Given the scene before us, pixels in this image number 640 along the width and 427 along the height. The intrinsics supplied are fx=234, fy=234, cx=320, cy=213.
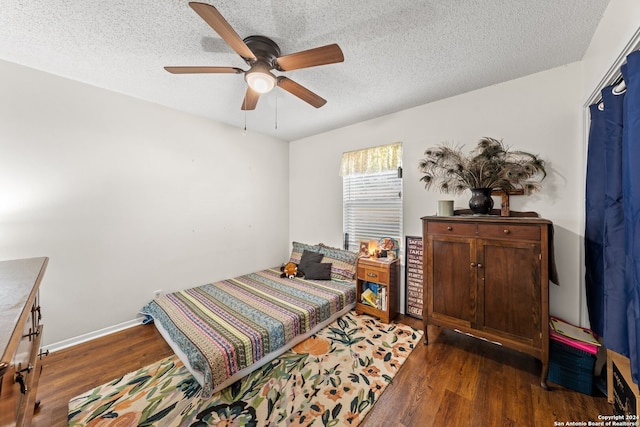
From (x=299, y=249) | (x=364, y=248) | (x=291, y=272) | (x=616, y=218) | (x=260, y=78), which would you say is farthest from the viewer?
(x=299, y=249)

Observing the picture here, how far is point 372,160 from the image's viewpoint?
323 centimetres

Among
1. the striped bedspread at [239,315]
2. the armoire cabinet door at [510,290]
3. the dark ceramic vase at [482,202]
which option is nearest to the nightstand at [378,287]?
the striped bedspread at [239,315]

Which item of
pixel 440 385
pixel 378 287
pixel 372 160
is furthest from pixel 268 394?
pixel 372 160

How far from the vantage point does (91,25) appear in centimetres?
159

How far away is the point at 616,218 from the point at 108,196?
4144 mm

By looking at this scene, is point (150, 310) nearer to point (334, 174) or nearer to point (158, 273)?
point (158, 273)

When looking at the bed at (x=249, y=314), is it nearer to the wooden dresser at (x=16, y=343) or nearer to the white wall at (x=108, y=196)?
the white wall at (x=108, y=196)

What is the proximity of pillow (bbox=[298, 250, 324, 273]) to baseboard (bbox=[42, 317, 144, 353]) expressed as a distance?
2.01 m

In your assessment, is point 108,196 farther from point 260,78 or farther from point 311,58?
point 311,58

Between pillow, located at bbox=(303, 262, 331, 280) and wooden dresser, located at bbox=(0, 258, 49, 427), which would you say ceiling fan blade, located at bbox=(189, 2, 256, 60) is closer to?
wooden dresser, located at bbox=(0, 258, 49, 427)

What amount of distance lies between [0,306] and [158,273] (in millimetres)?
2108

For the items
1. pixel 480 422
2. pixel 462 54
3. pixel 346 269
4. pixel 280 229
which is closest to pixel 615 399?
pixel 480 422

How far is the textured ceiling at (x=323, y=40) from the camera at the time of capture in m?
1.46

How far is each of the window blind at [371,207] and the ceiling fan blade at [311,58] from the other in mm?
1850
